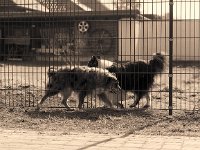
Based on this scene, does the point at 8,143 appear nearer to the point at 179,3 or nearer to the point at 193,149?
the point at 193,149

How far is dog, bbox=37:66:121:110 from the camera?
10.9 meters

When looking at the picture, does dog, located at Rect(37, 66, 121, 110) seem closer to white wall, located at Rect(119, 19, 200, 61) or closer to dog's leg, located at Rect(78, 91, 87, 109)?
dog's leg, located at Rect(78, 91, 87, 109)

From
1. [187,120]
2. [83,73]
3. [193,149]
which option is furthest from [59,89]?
[193,149]

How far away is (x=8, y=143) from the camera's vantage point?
7.37 m

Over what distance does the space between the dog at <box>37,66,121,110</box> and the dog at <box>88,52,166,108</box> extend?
1.42 feet

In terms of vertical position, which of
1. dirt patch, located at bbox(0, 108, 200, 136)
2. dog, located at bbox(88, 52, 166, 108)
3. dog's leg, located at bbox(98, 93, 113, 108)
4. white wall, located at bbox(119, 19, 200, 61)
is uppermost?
white wall, located at bbox(119, 19, 200, 61)

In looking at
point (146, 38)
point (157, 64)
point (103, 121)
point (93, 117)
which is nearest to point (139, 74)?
point (157, 64)

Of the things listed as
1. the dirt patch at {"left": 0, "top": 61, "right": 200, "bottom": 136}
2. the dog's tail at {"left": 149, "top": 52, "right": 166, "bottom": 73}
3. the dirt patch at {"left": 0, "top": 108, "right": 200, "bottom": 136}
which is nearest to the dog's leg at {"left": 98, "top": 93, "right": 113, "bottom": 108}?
the dirt patch at {"left": 0, "top": 61, "right": 200, "bottom": 136}

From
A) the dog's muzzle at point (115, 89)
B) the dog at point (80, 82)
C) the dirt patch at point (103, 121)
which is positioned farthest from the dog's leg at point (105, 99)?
the dirt patch at point (103, 121)

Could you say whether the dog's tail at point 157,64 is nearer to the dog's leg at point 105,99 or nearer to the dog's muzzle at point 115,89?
the dog's muzzle at point 115,89

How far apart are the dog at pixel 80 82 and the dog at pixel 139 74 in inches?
17.0

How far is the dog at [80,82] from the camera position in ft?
35.8

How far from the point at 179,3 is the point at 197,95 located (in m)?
3.86

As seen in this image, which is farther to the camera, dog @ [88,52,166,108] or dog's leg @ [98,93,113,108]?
dog @ [88,52,166,108]
